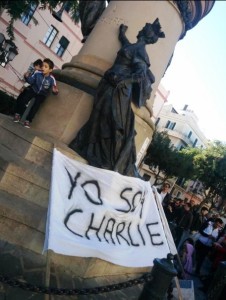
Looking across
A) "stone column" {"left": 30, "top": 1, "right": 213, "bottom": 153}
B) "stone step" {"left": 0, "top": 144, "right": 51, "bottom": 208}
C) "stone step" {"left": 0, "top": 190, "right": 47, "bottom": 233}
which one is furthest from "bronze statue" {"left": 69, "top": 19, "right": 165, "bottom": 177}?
"stone step" {"left": 0, "top": 190, "right": 47, "bottom": 233}

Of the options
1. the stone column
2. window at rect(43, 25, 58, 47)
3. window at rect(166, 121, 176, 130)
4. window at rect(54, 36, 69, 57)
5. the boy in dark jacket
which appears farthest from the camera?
window at rect(166, 121, 176, 130)

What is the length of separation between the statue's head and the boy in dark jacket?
66.4 inches

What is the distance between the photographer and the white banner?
332 cm

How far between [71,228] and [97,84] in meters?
2.84

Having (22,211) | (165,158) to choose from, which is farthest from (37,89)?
(165,158)

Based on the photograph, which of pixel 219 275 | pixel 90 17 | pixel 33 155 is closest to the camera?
pixel 219 275

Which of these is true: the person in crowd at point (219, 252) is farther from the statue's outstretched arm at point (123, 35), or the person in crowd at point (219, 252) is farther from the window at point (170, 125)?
the window at point (170, 125)

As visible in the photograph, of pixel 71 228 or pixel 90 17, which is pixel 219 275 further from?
pixel 90 17

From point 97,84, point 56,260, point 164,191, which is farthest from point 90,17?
point 164,191

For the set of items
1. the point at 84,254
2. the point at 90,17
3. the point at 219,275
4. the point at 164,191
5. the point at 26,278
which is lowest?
the point at 26,278

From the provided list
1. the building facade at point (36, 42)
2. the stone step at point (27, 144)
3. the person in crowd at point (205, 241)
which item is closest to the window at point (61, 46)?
the building facade at point (36, 42)

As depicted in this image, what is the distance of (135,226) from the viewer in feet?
13.8

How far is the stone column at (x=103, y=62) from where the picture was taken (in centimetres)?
533

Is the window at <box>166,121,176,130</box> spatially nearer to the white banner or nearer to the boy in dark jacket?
the boy in dark jacket
